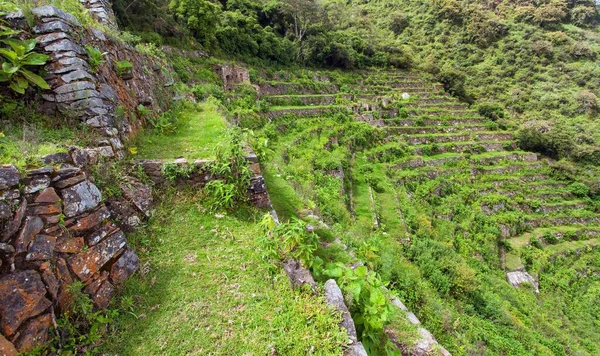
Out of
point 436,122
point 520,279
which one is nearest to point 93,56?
point 520,279

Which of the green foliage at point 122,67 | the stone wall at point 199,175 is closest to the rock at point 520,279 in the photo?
the stone wall at point 199,175

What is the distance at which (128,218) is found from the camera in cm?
429

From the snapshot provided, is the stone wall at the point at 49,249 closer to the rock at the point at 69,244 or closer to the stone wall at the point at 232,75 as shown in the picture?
the rock at the point at 69,244

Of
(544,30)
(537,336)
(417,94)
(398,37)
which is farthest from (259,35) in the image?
(544,30)

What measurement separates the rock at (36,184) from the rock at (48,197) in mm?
54

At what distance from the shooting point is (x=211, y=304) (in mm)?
3586

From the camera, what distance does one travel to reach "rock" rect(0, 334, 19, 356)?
2.49 metres

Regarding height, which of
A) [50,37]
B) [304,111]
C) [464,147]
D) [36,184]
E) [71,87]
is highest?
[50,37]

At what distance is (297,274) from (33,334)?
2684 mm

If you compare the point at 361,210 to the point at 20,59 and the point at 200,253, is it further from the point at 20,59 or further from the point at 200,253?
the point at 20,59

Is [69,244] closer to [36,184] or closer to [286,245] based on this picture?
[36,184]

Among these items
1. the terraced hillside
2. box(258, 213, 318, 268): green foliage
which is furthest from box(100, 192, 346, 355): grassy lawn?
the terraced hillside

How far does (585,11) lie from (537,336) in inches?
2670

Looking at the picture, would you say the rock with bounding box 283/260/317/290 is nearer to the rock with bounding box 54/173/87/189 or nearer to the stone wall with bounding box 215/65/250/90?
the rock with bounding box 54/173/87/189
